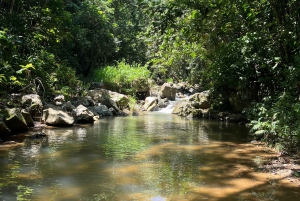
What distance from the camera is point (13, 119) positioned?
7668 millimetres

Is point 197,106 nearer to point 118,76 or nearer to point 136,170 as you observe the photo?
point 118,76

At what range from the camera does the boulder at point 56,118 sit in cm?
953

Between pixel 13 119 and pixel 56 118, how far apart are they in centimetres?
192

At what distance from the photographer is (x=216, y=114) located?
43.9ft

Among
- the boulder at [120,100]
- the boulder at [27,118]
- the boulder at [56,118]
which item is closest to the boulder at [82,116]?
the boulder at [56,118]

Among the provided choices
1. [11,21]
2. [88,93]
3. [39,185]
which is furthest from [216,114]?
[39,185]

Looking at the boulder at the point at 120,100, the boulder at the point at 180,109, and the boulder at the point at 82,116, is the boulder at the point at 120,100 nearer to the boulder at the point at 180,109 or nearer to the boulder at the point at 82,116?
the boulder at the point at 180,109

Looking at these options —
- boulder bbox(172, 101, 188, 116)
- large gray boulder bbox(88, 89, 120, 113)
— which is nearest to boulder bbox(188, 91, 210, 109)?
boulder bbox(172, 101, 188, 116)

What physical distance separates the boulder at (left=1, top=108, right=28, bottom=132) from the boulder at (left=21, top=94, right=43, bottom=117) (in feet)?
5.01

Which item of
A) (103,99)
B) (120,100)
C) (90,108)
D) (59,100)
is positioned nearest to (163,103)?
(120,100)

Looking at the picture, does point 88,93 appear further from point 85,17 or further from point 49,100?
point 85,17

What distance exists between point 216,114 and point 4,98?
8666 mm

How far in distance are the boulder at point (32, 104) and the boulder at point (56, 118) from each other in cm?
22

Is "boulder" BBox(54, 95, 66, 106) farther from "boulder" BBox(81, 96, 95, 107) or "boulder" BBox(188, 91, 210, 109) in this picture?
"boulder" BBox(188, 91, 210, 109)
